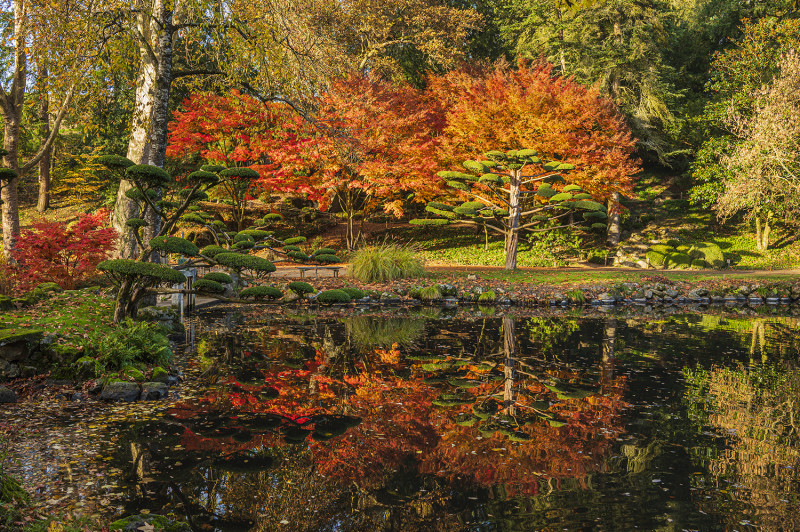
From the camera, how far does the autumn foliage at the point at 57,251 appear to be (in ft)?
27.9

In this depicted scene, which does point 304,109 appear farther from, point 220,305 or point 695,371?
point 695,371

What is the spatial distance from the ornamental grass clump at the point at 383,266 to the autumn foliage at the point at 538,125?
4803 mm

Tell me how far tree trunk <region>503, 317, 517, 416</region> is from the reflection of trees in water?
1.61 meters

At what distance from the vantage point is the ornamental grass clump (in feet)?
44.1

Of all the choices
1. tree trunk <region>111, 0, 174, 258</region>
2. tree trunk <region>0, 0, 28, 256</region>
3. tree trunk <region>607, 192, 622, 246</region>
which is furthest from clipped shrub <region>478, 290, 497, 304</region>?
tree trunk <region>607, 192, 622, 246</region>

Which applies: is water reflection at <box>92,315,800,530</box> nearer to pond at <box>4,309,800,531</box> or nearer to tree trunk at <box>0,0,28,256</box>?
pond at <box>4,309,800,531</box>

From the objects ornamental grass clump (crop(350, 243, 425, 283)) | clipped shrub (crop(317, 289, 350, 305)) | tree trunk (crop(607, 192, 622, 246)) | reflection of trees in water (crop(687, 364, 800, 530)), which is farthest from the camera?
tree trunk (crop(607, 192, 622, 246))

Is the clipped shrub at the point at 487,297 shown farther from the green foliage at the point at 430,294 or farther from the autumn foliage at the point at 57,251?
the autumn foliage at the point at 57,251

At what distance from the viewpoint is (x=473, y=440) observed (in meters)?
4.13

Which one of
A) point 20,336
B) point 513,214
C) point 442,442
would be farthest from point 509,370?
point 513,214

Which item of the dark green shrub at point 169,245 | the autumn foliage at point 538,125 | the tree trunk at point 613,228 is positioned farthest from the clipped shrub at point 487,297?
the tree trunk at point 613,228

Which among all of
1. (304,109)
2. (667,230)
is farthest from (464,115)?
(667,230)

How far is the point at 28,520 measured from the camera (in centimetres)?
252

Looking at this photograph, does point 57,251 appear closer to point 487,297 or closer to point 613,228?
point 487,297
